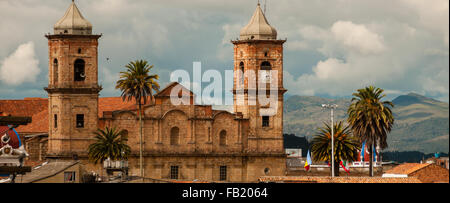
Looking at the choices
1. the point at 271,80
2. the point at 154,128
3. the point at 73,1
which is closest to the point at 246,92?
the point at 271,80

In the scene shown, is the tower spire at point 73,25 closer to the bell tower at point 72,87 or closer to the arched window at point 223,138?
the bell tower at point 72,87

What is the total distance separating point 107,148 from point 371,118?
3163cm

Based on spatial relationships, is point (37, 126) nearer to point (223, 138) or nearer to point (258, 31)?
point (223, 138)

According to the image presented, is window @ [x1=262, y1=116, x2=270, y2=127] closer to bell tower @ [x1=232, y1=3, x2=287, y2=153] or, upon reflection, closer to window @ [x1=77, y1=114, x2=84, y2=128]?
bell tower @ [x1=232, y1=3, x2=287, y2=153]

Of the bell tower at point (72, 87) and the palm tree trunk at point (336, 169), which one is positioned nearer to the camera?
the bell tower at point (72, 87)

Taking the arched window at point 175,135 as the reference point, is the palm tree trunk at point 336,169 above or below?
below

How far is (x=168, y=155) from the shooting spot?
4847 inches

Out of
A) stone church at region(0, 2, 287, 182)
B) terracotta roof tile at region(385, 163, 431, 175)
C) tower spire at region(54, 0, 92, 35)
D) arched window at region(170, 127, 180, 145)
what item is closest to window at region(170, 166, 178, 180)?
stone church at region(0, 2, 287, 182)

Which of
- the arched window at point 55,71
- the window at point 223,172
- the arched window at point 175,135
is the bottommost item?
the window at point 223,172

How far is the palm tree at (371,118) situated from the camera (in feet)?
395

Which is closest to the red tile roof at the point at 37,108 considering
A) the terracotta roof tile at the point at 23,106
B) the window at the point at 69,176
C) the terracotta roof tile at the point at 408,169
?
the terracotta roof tile at the point at 23,106
